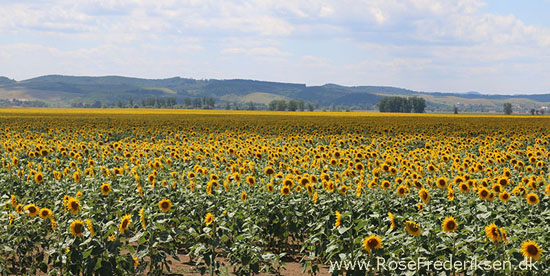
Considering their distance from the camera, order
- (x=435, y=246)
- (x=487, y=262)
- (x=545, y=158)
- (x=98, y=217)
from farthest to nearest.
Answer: (x=545, y=158), (x=98, y=217), (x=435, y=246), (x=487, y=262)

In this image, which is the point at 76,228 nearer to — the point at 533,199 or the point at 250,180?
the point at 250,180

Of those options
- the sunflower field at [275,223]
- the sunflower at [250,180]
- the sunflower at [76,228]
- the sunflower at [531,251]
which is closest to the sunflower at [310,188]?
the sunflower field at [275,223]

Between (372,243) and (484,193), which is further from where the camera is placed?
(484,193)

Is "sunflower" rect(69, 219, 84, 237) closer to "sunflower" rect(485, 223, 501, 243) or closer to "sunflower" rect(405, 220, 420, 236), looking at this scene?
"sunflower" rect(405, 220, 420, 236)

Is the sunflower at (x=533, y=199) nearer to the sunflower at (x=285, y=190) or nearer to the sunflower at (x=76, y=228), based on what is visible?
the sunflower at (x=285, y=190)

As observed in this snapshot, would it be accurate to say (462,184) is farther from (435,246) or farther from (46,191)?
(46,191)

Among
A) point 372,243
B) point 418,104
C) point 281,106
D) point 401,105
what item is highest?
point 372,243

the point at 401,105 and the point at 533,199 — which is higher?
the point at 533,199

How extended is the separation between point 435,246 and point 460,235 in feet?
1.94

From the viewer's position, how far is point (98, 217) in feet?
25.8

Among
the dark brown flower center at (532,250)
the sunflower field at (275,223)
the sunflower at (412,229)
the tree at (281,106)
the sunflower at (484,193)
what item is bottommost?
the tree at (281,106)

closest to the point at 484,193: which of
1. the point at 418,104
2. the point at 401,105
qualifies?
the point at 418,104

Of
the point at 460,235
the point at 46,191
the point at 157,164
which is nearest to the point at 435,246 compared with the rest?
the point at 460,235

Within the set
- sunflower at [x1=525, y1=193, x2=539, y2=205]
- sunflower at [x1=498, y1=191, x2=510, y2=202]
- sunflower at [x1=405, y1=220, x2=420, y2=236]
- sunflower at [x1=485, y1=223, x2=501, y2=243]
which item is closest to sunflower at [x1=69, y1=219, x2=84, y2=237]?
sunflower at [x1=405, y1=220, x2=420, y2=236]
